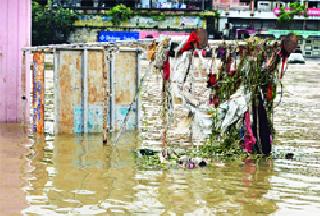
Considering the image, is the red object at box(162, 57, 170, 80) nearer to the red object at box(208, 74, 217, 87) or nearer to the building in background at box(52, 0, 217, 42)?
the red object at box(208, 74, 217, 87)

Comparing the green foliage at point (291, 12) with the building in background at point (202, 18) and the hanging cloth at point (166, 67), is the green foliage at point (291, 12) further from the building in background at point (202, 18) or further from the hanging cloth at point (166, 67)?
the hanging cloth at point (166, 67)

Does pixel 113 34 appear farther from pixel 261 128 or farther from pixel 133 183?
pixel 133 183

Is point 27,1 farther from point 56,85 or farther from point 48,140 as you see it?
point 48,140

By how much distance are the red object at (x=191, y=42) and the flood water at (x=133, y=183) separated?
5.22 ft

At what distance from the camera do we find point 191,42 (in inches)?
403

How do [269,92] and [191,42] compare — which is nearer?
[191,42]

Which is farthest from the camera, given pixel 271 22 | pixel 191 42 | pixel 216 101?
pixel 271 22

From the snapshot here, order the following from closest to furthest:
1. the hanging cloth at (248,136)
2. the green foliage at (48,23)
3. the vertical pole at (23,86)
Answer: the hanging cloth at (248,136) → the vertical pole at (23,86) → the green foliage at (48,23)

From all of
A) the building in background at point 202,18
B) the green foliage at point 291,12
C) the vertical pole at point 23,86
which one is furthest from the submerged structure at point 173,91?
the green foliage at point 291,12

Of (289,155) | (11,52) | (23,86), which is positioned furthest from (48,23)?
(289,155)

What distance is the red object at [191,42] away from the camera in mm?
10148

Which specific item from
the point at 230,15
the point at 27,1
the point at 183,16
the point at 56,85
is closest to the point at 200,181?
the point at 56,85

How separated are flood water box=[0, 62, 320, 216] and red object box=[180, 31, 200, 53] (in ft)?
5.22

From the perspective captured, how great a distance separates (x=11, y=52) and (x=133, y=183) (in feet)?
21.6
